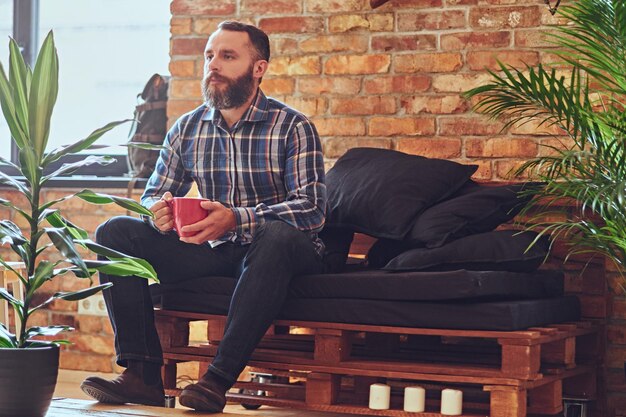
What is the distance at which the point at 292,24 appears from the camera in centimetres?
391

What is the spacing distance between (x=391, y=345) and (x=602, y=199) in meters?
0.80

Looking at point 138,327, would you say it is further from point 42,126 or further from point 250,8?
point 250,8

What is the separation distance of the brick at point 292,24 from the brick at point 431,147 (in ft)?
1.83

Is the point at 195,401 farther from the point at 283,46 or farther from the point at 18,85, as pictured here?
the point at 283,46

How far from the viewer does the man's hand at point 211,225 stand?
2834mm

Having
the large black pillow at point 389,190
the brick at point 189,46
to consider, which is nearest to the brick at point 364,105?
the large black pillow at point 389,190

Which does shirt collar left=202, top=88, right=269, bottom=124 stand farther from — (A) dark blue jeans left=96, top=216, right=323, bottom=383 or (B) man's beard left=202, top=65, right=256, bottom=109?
(A) dark blue jeans left=96, top=216, right=323, bottom=383

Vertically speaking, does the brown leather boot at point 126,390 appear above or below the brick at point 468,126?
below

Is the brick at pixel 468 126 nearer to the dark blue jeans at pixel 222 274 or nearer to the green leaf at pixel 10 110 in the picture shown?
the dark blue jeans at pixel 222 274

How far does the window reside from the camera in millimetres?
4531

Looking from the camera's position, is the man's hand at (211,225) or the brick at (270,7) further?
the brick at (270,7)

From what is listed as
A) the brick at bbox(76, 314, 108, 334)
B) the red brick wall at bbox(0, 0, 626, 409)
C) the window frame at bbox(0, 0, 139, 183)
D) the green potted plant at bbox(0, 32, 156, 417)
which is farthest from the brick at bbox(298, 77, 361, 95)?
the green potted plant at bbox(0, 32, 156, 417)

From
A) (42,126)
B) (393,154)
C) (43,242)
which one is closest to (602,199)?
(393,154)

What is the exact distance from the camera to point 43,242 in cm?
435
